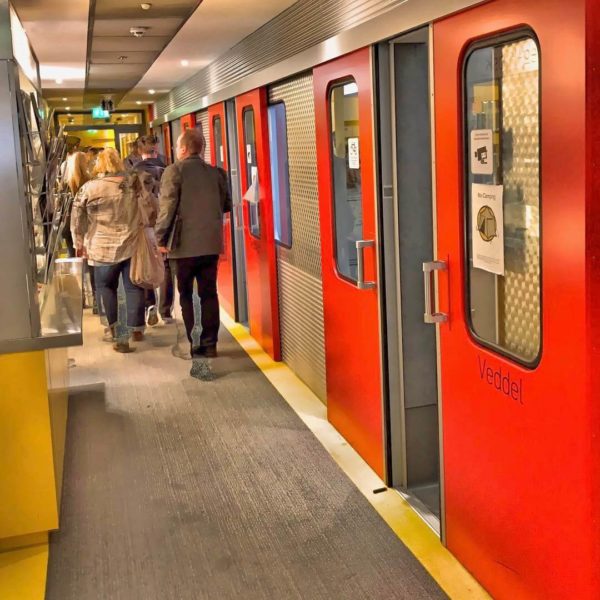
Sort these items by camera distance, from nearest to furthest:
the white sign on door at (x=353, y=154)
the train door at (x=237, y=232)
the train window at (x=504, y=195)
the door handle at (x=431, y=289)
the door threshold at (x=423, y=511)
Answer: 1. the train window at (x=504, y=195)
2. the door handle at (x=431, y=289)
3. the door threshold at (x=423, y=511)
4. the white sign on door at (x=353, y=154)
5. the train door at (x=237, y=232)

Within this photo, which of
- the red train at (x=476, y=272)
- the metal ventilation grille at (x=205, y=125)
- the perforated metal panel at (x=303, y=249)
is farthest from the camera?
the metal ventilation grille at (x=205, y=125)

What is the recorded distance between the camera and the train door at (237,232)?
285 inches

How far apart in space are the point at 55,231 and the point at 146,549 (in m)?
1.48

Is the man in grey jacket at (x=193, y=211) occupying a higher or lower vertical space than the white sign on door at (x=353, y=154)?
lower

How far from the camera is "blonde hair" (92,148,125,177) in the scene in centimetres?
602

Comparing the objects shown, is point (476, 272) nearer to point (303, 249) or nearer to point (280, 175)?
point (303, 249)

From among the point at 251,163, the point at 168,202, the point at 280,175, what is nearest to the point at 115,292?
the point at 168,202

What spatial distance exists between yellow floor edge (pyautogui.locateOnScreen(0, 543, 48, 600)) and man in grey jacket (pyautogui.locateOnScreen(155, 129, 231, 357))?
2.60 meters

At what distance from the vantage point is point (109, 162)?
19.8ft

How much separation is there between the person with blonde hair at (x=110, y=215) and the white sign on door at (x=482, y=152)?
3.77 meters

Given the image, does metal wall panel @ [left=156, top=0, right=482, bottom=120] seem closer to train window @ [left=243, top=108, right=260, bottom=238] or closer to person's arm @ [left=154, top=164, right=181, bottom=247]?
train window @ [left=243, top=108, right=260, bottom=238]

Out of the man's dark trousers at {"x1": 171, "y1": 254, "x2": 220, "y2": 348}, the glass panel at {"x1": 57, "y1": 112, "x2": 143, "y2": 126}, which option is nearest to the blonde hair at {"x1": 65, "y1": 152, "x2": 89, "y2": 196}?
the man's dark trousers at {"x1": 171, "y1": 254, "x2": 220, "y2": 348}

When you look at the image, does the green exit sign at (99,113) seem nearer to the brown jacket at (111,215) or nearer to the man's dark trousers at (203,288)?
the brown jacket at (111,215)

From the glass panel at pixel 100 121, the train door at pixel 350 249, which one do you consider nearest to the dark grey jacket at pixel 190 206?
the train door at pixel 350 249
